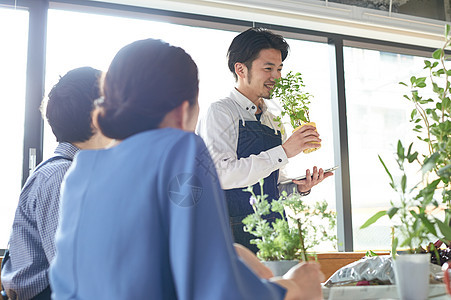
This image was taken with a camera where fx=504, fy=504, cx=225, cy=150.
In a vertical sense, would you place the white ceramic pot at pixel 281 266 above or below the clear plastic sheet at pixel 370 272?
above

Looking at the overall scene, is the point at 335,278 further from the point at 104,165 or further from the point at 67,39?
the point at 67,39

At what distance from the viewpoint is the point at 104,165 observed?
92 cm

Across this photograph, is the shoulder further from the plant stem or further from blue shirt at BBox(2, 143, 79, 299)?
the plant stem

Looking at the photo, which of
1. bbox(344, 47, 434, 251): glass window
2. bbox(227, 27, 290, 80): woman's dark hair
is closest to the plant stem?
bbox(227, 27, 290, 80): woman's dark hair

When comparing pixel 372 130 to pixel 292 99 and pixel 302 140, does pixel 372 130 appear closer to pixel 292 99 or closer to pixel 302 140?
pixel 302 140

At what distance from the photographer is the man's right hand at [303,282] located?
95 centimetres

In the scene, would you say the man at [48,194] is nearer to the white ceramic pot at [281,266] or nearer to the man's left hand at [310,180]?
the white ceramic pot at [281,266]

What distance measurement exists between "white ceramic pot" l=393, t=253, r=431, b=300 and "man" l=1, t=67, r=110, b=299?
1.02 m

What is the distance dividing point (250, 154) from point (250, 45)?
0.60 m

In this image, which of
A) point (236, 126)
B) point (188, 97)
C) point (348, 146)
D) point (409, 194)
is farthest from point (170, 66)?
point (348, 146)

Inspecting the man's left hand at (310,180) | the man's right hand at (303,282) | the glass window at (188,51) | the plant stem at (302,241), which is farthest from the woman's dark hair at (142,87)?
the glass window at (188,51)

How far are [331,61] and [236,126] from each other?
7.14 ft

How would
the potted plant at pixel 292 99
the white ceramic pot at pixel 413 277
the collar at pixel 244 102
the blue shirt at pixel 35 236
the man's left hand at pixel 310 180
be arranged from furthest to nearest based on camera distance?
the collar at pixel 244 102
the man's left hand at pixel 310 180
the potted plant at pixel 292 99
the blue shirt at pixel 35 236
the white ceramic pot at pixel 413 277

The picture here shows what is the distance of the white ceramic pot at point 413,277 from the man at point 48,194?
3.34ft
